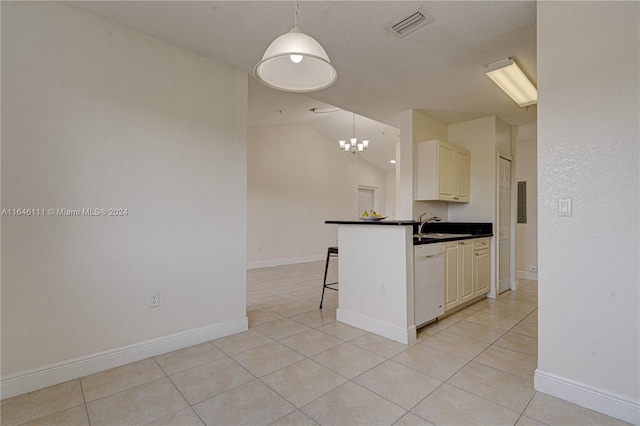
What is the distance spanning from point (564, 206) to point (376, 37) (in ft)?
5.87

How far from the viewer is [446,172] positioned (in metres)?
3.86

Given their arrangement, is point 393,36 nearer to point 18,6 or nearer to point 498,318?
point 18,6

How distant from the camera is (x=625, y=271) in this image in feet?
5.16

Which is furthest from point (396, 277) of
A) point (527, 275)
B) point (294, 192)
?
point (294, 192)

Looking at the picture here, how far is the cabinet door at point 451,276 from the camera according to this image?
3102mm

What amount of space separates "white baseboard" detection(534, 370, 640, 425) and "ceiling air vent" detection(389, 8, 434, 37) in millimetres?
2480

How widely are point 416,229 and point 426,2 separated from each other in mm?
2771

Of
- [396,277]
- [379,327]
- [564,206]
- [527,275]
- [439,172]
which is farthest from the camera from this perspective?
[527,275]

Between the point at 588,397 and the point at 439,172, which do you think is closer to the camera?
the point at 588,397

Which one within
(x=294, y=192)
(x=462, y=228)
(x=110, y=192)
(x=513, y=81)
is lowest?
(x=462, y=228)

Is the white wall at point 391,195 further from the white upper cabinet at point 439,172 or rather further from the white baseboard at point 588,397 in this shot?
the white baseboard at point 588,397

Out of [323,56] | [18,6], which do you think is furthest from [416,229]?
[18,6]

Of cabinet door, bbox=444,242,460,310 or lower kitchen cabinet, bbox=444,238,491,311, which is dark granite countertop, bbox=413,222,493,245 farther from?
cabinet door, bbox=444,242,460,310

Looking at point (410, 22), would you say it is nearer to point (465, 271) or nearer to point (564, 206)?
point (564, 206)
